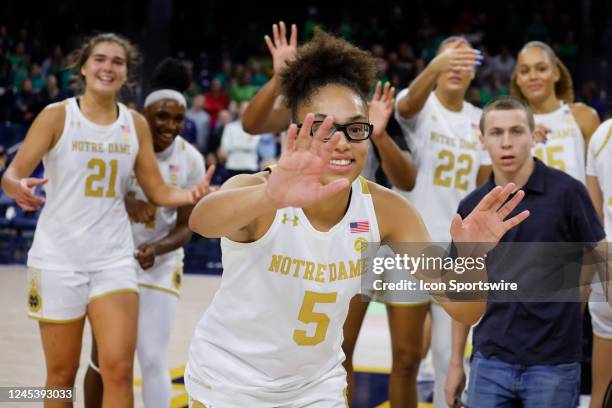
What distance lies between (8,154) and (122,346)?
10.9 m

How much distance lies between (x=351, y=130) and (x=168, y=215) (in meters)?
2.72

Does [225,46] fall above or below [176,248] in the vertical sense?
above

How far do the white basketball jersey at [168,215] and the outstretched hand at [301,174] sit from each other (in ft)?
8.75

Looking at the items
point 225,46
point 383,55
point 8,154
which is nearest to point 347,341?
point 8,154

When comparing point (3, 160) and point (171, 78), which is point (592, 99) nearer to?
point (3, 160)

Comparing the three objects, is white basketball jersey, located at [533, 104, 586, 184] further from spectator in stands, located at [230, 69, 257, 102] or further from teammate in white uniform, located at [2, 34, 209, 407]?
spectator in stands, located at [230, 69, 257, 102]

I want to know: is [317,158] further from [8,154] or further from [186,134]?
[8,154]

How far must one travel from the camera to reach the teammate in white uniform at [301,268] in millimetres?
2832

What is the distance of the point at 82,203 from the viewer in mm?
4605

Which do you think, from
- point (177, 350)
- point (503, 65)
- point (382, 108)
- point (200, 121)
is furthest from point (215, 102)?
point (382, 108)

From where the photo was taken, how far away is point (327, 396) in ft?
9.75

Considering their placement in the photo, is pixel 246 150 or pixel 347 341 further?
pixel 246 150

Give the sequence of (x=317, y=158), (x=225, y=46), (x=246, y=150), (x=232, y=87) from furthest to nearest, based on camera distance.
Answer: (x=225, y=46) < (x=232, y=87) < (x=246, y=150) < (x=317, y=158)

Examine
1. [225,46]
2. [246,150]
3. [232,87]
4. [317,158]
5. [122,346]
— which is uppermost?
[225,46]
